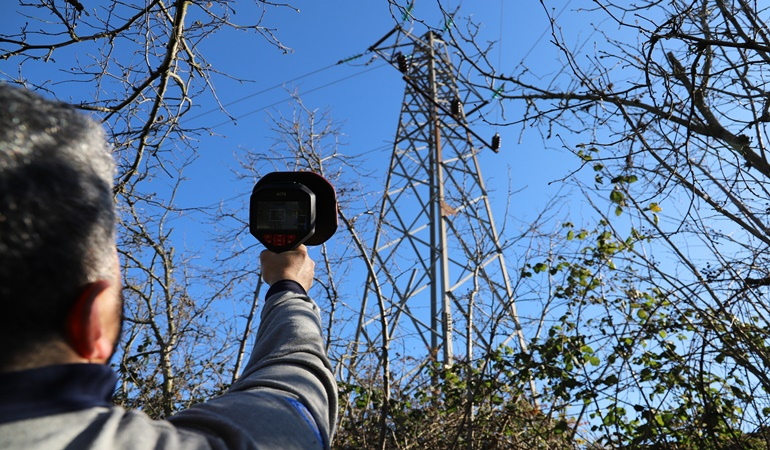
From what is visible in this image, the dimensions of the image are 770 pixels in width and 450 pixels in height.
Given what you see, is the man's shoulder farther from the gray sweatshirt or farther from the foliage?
the foliage

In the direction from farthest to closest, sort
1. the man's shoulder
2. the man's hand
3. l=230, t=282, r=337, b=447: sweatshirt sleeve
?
the man's hand, l=230, t=282, r=337, b=447: sweatshirt sleeve, the man's shoulder

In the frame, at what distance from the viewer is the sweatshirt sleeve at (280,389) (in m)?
0.84

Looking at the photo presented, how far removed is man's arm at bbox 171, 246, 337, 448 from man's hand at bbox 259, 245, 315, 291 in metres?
0.02

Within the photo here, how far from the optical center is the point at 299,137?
18.7 feet

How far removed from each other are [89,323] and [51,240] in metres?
0.10

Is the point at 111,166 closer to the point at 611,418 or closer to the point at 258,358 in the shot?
the point at 258,358

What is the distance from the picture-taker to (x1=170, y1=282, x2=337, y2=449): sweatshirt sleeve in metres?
0.84

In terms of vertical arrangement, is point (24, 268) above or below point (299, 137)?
below

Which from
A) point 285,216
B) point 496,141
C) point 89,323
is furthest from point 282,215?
point 496,141

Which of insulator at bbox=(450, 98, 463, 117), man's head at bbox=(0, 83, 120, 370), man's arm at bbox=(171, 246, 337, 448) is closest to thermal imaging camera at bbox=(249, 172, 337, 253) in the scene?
man's arm at bbox=(171, 246, 337, 448)

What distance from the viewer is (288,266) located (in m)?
1.35

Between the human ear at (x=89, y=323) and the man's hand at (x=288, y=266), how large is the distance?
0.61m

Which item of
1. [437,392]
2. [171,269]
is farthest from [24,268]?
[171,269]

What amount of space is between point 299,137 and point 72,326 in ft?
16.7
